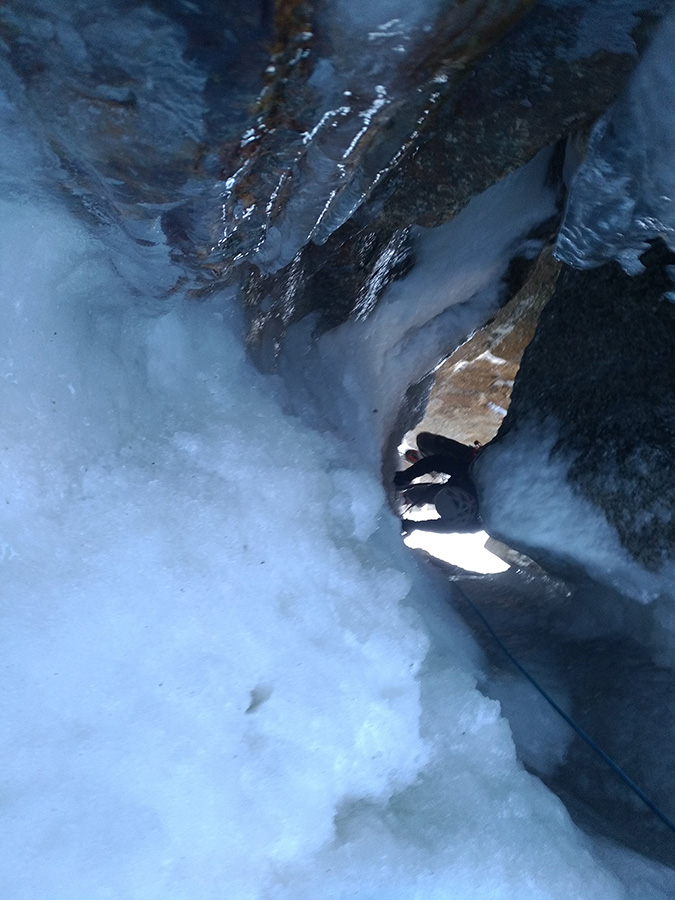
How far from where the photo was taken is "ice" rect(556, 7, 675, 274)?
132 cm

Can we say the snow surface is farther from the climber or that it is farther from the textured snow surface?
the climber

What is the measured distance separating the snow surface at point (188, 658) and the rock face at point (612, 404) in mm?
776

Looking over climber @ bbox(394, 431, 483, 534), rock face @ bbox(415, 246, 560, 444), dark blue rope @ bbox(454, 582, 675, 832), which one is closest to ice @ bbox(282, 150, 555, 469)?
rock face @ bbox(415, 246, 560, 444)

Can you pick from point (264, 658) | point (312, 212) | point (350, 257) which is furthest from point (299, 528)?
point (350, 257)

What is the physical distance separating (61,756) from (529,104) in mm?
1663

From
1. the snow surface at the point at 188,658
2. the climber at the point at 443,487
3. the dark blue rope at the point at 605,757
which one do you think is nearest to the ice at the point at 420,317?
the climber at the point at 443,487

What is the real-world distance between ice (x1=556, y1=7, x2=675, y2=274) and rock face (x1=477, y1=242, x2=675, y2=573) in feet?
0.65

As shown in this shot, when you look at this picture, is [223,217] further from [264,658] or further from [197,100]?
[264,658]

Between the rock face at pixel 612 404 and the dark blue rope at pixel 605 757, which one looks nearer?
the dark blue rope at pixel 605 757

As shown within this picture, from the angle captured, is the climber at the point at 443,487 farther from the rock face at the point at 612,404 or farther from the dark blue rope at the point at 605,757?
the dark blue rope at the point at 605,757

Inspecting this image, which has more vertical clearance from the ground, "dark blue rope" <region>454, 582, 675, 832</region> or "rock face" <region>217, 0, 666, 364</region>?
"rock face" <region>217, 0, 666, 364</region>

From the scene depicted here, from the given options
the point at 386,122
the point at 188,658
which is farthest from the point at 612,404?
the point at 188,658

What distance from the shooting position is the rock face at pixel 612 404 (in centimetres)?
195

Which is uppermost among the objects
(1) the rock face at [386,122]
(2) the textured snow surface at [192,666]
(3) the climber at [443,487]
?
(1) the rock face at [386,122]
